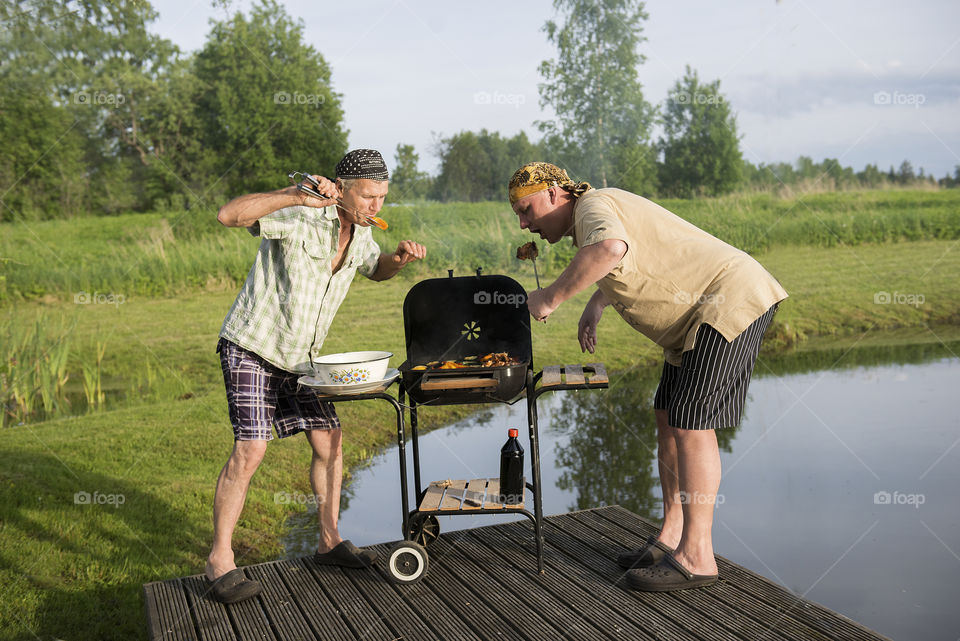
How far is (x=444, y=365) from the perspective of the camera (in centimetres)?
319

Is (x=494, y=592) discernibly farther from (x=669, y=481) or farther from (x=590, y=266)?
(x=590, y=266)

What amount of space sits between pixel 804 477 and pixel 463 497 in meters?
2.54

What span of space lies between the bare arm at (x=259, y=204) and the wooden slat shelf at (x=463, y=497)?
135cm

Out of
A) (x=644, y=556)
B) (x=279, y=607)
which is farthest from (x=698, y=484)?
(x=279, y=607)

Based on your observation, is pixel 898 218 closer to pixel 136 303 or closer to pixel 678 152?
pixel 678 152

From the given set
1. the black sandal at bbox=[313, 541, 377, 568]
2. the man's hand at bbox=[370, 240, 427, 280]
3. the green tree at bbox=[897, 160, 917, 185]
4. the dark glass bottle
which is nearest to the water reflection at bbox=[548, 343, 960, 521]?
the dark glass bottle

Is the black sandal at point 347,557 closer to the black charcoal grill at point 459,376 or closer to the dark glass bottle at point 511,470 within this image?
the black charcoal grill at point 459,376

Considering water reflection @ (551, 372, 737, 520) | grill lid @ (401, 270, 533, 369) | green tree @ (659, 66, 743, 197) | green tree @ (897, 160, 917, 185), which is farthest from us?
green tree @ (659, 66, 743, 197)

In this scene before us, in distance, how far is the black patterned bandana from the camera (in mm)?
3016

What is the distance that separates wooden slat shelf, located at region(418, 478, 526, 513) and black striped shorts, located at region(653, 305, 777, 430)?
82 centimetres

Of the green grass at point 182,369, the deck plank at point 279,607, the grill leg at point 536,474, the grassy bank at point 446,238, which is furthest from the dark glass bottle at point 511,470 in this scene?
the grassy bank at point 446,238

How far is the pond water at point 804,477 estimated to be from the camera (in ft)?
11.7

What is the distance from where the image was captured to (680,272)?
9.16ft

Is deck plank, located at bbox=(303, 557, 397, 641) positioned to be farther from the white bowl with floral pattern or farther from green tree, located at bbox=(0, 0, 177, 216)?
green tree, located at bbox=(0, 0, 177, 216)
